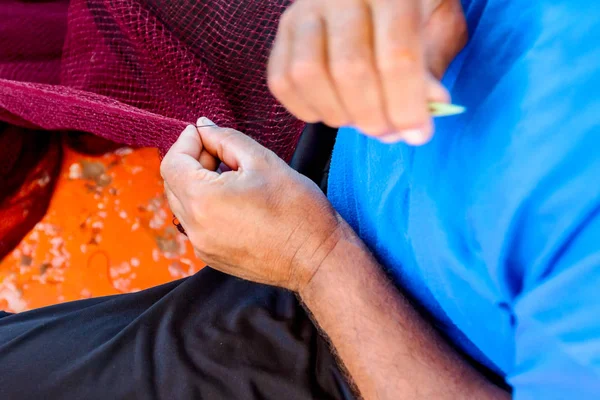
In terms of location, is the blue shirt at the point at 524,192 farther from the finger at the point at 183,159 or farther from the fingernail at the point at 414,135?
the finger at the point at 183,159

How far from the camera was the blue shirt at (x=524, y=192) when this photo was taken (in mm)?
365

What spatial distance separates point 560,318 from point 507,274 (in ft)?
0.18

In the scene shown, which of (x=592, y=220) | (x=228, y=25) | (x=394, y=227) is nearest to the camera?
(x=592, y=220)

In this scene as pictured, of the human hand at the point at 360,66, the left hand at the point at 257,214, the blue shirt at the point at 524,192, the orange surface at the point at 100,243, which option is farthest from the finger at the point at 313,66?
the orange surface at the point at 100,243

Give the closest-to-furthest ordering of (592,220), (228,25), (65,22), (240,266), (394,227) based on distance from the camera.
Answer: (592,220)
(394,227)
(240,266)
(228,25)
(65,22)

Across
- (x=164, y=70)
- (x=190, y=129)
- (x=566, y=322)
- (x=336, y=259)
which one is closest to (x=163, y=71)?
(x=164, y=70)

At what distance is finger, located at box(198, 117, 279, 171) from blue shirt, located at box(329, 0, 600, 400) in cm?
23

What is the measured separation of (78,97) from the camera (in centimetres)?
77

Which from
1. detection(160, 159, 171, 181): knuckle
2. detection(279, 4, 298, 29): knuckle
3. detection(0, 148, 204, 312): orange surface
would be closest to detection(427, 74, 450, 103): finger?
detection(279, 4, 298, 29): knuckle

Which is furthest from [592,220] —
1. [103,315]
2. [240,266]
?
[103,315]

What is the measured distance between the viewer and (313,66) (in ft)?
1.10

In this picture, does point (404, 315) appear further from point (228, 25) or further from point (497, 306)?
point (228, 25)

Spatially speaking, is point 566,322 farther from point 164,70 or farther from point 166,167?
point 164,70

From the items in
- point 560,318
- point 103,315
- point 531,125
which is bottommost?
point 103,315
